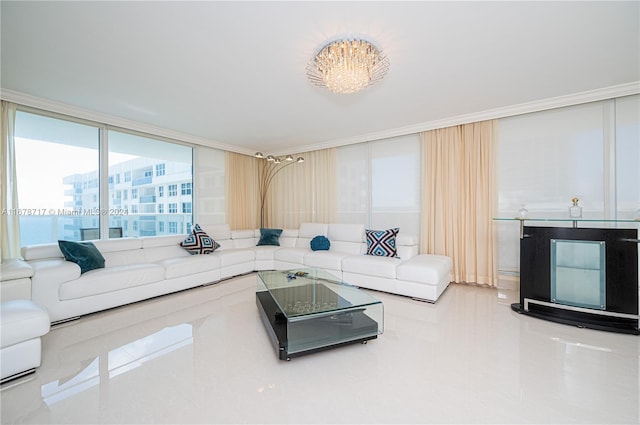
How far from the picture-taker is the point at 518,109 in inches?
137

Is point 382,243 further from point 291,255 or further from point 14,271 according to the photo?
point 14,271

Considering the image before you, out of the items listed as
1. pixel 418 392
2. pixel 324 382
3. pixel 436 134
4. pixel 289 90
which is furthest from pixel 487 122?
pixel 324 382

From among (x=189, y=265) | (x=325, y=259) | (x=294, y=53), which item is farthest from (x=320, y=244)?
(x=294, y=53)

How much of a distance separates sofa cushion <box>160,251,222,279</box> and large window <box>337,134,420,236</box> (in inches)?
96.7

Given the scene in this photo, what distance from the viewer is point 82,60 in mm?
2400

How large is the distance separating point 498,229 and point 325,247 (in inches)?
102

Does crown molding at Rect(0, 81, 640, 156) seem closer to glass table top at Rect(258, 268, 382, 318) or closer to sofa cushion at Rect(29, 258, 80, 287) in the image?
sofa cushion at Rect(29, 258, 80, 287)

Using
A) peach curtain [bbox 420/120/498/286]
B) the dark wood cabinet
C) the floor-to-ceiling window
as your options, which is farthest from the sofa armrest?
the floor-to-ceiling window

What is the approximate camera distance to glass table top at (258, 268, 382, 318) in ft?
7.10

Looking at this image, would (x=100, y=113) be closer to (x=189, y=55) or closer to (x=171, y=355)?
(x=189, y=55)

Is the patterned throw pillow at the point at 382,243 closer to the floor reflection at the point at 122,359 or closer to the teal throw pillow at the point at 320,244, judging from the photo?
the teal throw pillow at the point at 320,244

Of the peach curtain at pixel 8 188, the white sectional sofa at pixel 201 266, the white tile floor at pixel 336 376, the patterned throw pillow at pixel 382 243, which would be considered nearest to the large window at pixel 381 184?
the white sectional sofa at pixel 201 266

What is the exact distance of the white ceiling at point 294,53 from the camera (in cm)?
185

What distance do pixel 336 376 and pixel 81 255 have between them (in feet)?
10.2
